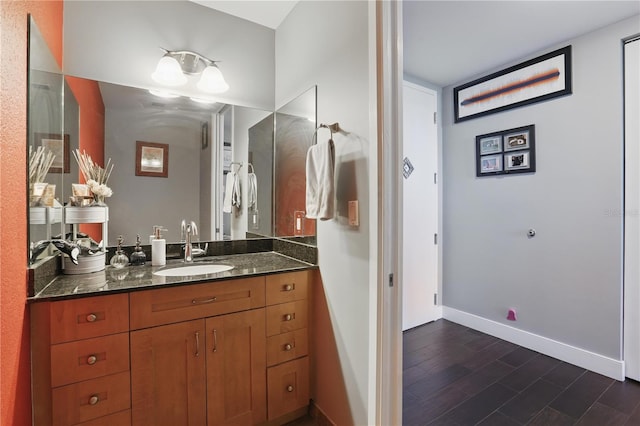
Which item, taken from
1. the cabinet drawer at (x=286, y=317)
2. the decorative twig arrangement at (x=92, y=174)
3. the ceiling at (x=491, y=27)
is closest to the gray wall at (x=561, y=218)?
the ceiling at (x=491, y=27)

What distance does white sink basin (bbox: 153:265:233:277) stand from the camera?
1.71 m

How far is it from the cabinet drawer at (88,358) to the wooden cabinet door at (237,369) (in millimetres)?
354

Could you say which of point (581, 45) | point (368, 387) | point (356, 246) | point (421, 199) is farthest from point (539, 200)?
point (368, 387)

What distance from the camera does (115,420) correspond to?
4.07 ft

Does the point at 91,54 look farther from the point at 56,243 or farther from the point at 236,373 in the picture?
the point at 236,373

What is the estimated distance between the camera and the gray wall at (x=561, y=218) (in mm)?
2139

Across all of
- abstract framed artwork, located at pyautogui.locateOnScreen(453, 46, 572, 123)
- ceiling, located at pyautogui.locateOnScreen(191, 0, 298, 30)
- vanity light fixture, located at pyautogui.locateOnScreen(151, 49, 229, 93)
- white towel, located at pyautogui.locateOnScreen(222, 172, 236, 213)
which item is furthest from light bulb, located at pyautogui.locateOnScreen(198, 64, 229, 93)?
abstract framed artwork, located at pyautogui.locateOnScreen(453, 46, 572, 123)

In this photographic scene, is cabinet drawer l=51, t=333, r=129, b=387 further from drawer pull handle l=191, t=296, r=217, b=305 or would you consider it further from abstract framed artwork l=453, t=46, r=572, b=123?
abstract framed artwork l=453, t=46, r=572, b=123

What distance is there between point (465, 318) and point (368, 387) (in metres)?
2.11

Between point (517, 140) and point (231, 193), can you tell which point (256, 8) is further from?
point (517, 140)

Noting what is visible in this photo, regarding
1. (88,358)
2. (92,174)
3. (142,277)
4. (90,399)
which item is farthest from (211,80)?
(90,399)

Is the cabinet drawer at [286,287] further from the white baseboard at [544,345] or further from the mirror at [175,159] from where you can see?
the white baseboard at [544,345]

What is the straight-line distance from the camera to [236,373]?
1499mm

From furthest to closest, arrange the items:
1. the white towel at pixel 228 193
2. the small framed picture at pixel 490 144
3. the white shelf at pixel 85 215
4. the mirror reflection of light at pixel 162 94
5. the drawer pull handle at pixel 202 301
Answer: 1. the small framed picture at pixel 490 144
2. the white towel at pixel 228 193
3. the mirror reflection of light at pixel 162 94
4. the white shelf at pixel 85 215
5. the drawer pull handle at pixel 202 301
